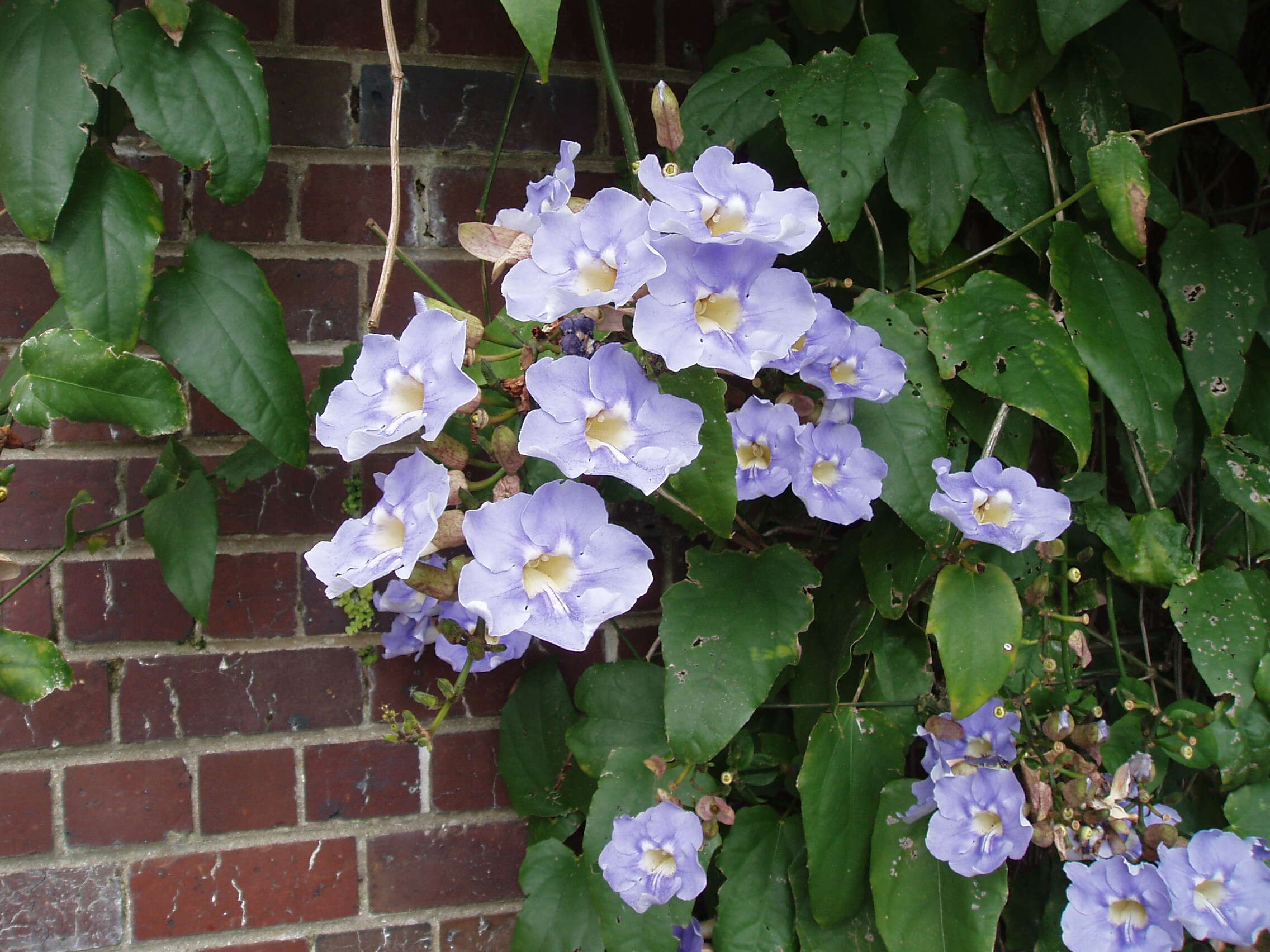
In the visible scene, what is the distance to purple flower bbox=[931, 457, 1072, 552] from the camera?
806 mm

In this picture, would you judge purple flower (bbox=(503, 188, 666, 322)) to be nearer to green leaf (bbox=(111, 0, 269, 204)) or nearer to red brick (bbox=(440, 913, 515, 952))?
green leaf (bbox=(111, 0, 269, 204))

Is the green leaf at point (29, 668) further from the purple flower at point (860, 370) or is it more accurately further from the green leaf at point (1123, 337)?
the green leaf at point (1123, 337)

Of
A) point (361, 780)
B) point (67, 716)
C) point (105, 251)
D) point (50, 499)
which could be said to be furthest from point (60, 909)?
point (105, 251)

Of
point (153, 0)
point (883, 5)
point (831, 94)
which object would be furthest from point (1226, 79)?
point (153, 0)

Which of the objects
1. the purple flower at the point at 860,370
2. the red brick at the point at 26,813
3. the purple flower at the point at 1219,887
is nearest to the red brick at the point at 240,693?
the red brick at the point at 26,813

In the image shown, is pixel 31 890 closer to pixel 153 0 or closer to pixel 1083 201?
pixel 153 0

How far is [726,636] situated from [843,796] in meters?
0.26

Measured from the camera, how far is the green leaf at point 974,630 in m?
0.83

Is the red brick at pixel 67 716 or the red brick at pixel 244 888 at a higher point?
the red brick at pixel 67 716

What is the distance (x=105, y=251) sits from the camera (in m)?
0.84

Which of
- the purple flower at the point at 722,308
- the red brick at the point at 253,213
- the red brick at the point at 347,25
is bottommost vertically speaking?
the red brick at the point at 253,213

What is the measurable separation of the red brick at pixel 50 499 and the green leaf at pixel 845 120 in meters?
0.94

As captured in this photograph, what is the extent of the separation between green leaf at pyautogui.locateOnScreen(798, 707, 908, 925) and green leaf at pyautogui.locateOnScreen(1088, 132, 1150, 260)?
604 mm

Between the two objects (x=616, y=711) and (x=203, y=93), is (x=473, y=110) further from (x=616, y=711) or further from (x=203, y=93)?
(x=616, y=711)
